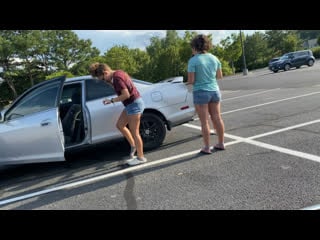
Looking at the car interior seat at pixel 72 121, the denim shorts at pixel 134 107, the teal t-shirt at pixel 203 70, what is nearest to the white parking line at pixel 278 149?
the teal t-shirt at pixel 203 70

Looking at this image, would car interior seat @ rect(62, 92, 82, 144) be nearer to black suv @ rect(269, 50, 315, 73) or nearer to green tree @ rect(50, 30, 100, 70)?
black suv @ rect(269, 50, 315, 73)

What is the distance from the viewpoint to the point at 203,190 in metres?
3.65

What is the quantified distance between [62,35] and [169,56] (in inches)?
837

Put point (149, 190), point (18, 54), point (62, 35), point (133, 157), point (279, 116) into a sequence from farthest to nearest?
1. point (62, 35)
2. point (18, 54)
3. point (279, 116)
4. point (133, 157)
5. point (149, 190)

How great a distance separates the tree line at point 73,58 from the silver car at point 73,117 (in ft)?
104

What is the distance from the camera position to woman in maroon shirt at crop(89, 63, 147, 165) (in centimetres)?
460

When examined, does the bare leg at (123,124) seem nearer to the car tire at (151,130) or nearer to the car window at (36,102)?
the car tire at (151,130)

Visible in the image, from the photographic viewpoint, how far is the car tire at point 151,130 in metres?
5.50

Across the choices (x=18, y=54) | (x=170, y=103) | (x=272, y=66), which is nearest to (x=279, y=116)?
(x=170, y=103)

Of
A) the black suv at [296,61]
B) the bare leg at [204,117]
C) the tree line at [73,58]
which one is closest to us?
the bare leg at [204,117]

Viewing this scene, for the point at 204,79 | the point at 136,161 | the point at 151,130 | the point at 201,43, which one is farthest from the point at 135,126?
the point at 201,43

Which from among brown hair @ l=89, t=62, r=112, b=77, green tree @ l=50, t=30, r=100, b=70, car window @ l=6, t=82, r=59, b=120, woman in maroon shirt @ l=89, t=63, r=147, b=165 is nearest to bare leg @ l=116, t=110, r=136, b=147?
woman in maroon shirt @ l=89, t=63, r=147, b=165
